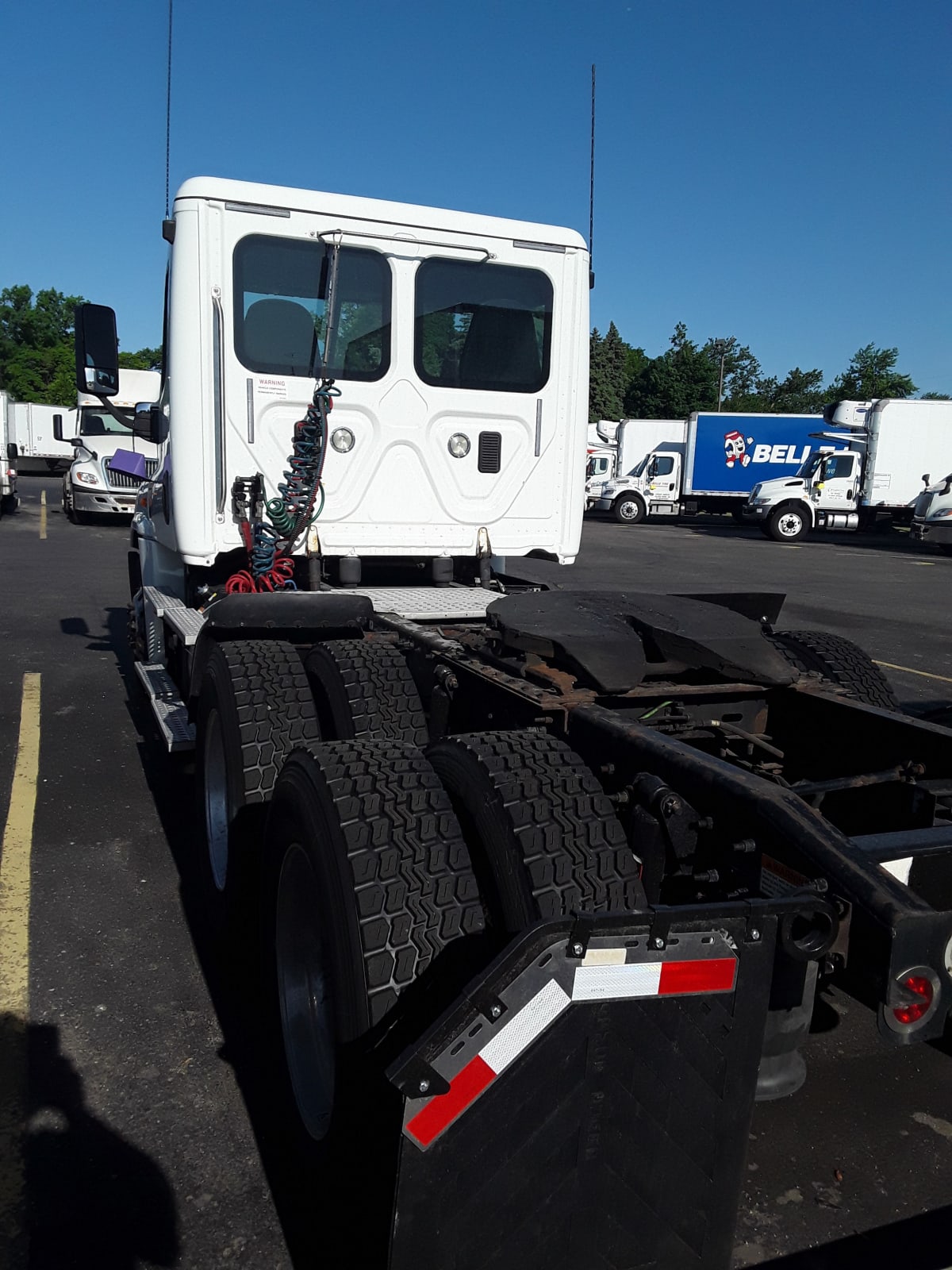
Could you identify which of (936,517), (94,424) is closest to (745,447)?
(936,517)

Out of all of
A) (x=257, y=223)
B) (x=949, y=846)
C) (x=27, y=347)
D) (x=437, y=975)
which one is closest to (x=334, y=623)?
(x=257, y=223)

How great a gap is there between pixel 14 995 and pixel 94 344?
340cm

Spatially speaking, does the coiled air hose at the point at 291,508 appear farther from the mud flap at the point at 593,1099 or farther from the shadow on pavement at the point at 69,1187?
the mud flap at the point at 593,1099

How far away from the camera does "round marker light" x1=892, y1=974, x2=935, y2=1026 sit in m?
1.81

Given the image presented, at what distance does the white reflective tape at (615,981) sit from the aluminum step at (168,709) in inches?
119

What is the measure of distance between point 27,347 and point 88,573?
85.8 m

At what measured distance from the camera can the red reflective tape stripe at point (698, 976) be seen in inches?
71.1

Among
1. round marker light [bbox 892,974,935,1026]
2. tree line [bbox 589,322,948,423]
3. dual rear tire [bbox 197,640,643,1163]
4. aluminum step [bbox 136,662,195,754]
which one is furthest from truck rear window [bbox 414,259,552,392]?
tree line [bbox 589,322,948,423]

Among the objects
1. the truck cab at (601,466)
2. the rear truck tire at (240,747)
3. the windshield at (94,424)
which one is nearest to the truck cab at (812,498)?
the truck cab at (601,466)

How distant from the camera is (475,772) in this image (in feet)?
8.11

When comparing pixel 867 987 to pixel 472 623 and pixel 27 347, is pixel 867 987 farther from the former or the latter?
pixel 27 347

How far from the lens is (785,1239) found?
96.3 inches

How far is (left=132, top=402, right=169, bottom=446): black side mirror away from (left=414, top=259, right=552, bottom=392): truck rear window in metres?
1.63

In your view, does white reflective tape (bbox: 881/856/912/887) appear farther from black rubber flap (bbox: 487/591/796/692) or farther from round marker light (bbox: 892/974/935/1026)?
black rubber flap (bbox: 487/591/796/692)
